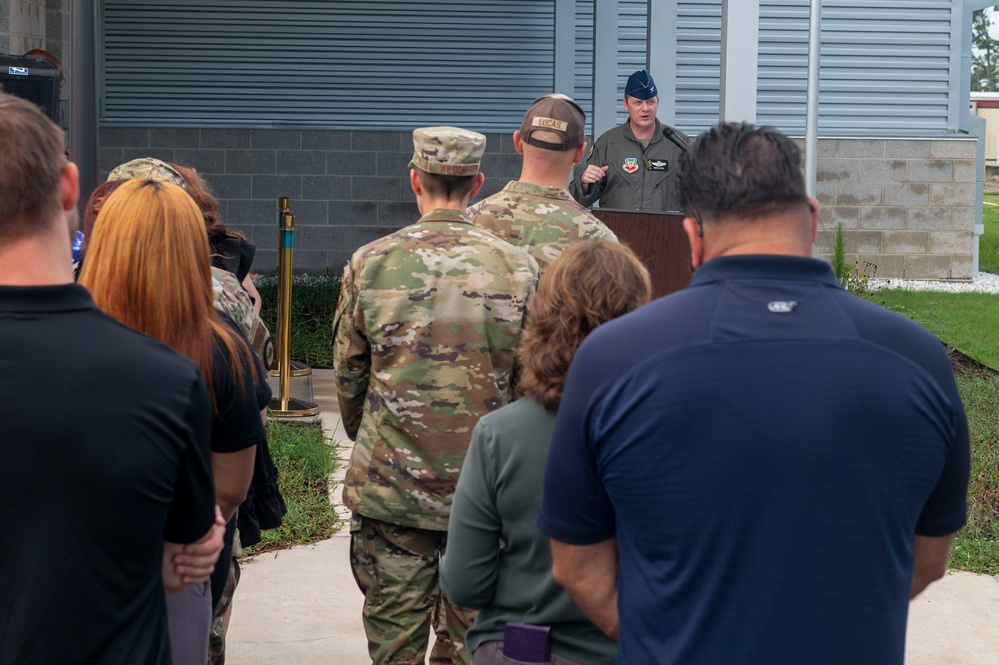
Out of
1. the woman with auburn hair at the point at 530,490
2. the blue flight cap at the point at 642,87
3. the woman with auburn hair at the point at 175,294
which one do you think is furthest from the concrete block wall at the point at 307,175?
the woman with auburn hair at the point at 530,490

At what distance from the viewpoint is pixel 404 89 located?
41.4 feet

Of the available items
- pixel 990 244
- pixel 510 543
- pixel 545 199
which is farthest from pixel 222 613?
pixel 990 244

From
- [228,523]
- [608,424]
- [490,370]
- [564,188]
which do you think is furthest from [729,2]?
[608,424]

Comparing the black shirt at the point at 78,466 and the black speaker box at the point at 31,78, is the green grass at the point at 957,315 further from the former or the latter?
the black shirt at the point at 78,466

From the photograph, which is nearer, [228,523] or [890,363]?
[890,363]

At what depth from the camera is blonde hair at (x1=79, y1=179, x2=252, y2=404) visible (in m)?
2.30

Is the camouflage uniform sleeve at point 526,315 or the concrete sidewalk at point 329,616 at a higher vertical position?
the camouflage uniform sleeve at point 526,315

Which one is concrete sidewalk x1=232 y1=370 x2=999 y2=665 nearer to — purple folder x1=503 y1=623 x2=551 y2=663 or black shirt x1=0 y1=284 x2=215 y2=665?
purple folder x1=503 y1=623 x2=551 y2=663

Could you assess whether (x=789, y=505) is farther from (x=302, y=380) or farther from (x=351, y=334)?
(x=302, y=380)

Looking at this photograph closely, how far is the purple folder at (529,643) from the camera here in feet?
7.40

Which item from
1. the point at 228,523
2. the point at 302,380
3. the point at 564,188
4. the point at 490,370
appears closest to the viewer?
the point at 228,523

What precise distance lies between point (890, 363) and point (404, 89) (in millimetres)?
11416

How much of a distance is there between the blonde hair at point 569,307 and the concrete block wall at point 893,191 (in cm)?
1092

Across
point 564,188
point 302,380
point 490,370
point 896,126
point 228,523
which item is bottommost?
point 302,380
